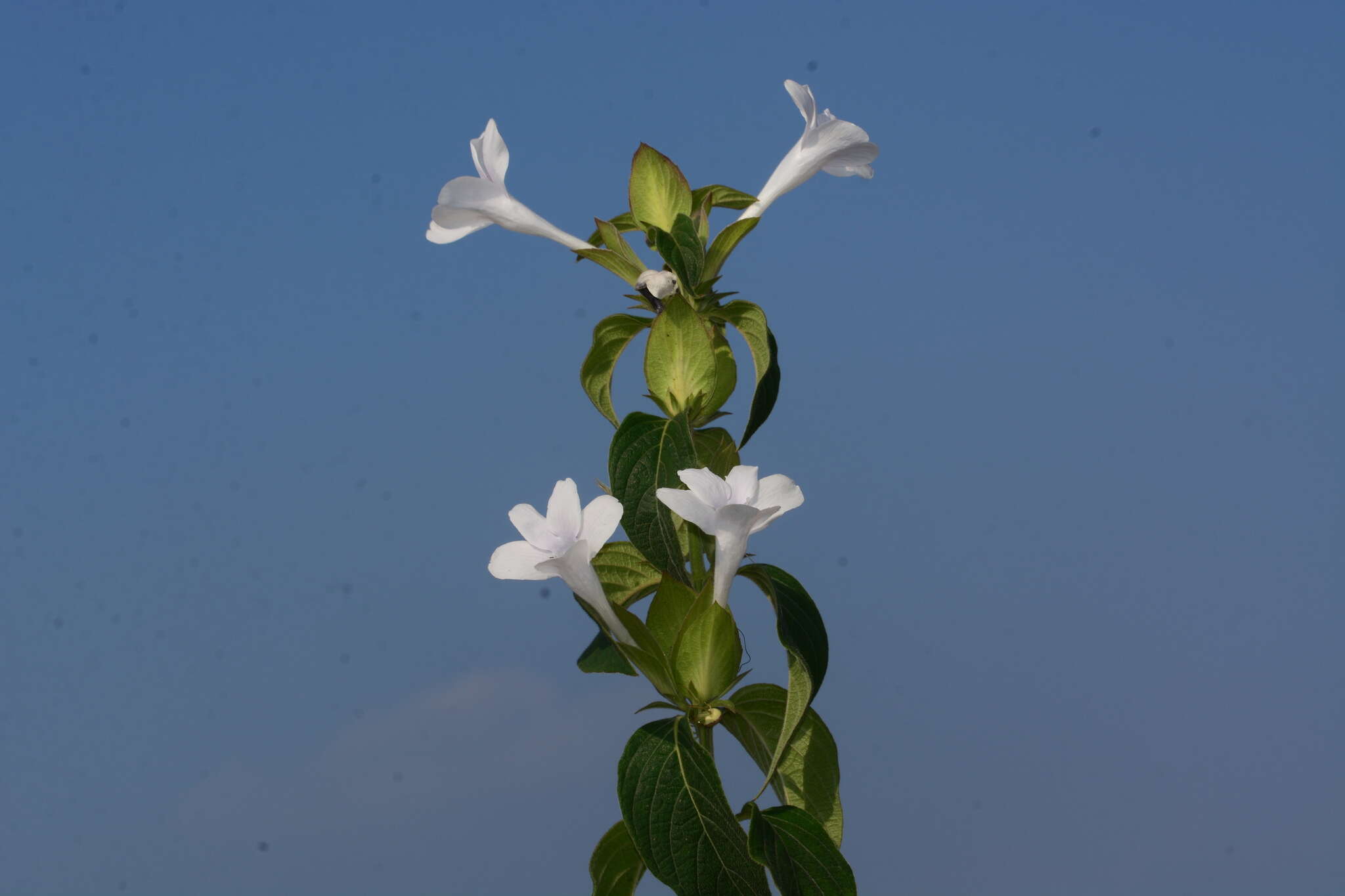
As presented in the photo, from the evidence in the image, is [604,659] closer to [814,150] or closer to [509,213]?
[509,213]

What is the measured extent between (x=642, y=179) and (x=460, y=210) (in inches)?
21.1

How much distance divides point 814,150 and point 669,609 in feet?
4.65

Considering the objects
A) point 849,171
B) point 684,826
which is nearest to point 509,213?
point 849,171

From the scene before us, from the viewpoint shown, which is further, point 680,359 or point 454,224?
point 454,224

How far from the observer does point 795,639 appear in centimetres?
306

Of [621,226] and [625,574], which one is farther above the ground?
[621,226]

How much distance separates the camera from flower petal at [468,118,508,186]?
3.42 metres

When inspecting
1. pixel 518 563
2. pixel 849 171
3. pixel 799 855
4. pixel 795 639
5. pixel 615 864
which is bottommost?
pixel 799 855

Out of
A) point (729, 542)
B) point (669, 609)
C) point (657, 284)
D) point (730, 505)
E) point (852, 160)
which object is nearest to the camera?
point (730, 505)

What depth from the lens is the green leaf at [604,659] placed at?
10.5 feet

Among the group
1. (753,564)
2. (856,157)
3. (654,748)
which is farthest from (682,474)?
(856,157)

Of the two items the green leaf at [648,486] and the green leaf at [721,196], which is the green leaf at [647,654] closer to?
the green leaf at [648,486]

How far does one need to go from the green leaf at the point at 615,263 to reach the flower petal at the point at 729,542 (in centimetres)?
81

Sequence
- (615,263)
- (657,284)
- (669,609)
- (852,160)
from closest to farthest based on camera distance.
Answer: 1. (669,609)
2. (657,284)
3. (615,263)
4. (852,160)
